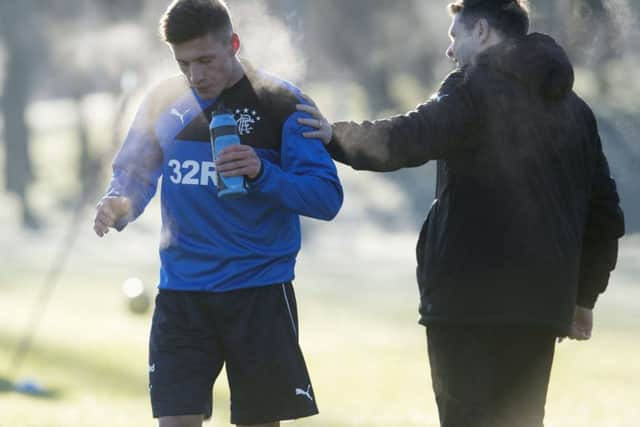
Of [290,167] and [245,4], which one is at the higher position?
[245,4]

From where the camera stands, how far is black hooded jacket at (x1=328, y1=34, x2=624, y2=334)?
459 centimetres

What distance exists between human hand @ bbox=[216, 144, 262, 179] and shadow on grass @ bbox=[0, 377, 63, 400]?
563 cm

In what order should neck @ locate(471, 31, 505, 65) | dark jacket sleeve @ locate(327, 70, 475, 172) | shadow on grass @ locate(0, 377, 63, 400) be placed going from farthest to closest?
shadow on grass @ locate(0, 377, 63, 400), neck @ locate(471, 31, 505, 65), dark jacket sleeve @ locate(327, 70, 475, 172)

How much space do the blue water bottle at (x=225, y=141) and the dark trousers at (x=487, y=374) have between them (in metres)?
0.78

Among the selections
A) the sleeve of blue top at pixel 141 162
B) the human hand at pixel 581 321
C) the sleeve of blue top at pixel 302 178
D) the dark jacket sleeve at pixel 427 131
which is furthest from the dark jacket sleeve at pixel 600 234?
the sleeve of blue top at pixel 141 162

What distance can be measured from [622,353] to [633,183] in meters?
9.14

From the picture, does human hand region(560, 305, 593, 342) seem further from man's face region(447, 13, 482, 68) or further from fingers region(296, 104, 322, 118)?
fingers region(296, 104, 322, 118)

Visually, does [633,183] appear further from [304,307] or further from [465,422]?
[465,422]

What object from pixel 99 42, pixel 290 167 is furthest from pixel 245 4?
pixel 99 42

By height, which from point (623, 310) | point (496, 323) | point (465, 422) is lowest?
point (465, 422)

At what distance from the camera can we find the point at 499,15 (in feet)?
15.7

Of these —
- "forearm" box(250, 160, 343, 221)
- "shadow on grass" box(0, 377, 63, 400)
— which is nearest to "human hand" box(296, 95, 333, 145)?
"forearm" box(250, 160, 343, 221)

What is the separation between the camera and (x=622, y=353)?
11898mm

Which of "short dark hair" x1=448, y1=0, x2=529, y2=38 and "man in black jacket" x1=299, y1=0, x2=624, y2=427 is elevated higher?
"short dark hair" x1=448, y1=0, x2=529, y2=38
